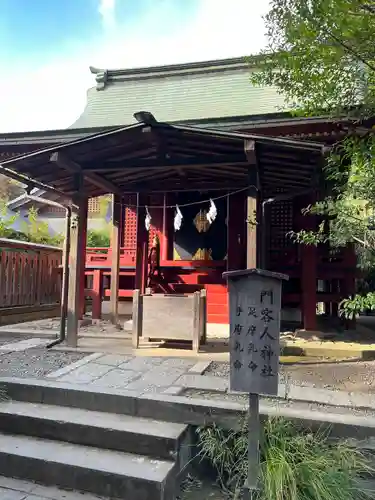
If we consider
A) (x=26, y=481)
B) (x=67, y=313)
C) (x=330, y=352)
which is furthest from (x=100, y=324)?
(x=26, y=481)

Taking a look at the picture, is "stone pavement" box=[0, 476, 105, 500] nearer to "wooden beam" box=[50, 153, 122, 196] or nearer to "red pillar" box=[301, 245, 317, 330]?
"wooden beam" box=[50, 153, 122, 196]

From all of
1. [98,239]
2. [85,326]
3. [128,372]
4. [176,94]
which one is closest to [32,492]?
[128,372]

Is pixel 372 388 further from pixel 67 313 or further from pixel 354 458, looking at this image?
pixel 67 313

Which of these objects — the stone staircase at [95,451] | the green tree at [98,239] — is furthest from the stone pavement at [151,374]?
the green tree at [98,239]

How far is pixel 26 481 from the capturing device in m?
3.15

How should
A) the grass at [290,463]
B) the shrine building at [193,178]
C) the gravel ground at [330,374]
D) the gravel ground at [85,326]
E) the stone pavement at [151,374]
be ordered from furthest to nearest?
the gravel ground at [85,326]
the shrine building at [193,178]
the gravel ground at [330,374]
the stone pavement at [151,374]
the grass at [290,463]

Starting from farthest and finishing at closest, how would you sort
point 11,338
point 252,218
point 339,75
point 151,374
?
point 11,338, point 252,218, point 151,374, point 339,75

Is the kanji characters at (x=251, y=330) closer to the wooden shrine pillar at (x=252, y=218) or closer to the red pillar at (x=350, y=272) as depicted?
the wooden shrine pillar at (x=252, y=218)

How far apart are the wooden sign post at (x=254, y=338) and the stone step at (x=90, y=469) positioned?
671 millimetres

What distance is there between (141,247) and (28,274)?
3.23 m

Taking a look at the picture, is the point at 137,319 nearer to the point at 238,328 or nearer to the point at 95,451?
the point at 95,451

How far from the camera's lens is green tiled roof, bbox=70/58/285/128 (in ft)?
33.9

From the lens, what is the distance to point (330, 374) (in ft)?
16.3

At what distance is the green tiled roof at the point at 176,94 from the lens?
10.3 m
